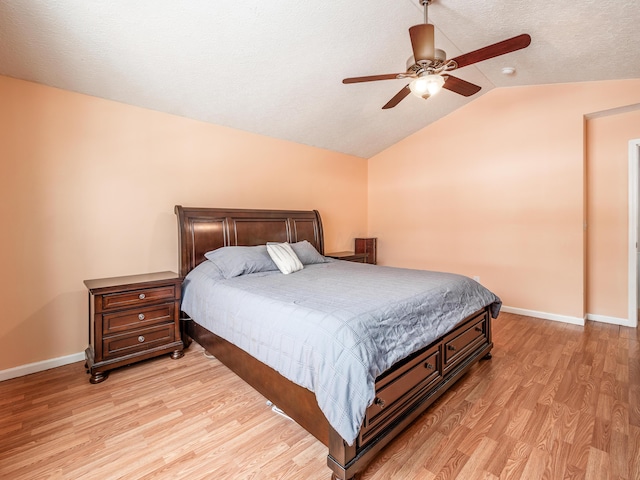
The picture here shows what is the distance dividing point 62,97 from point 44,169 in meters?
0.65

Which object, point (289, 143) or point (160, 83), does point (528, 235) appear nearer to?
point (289, 143)

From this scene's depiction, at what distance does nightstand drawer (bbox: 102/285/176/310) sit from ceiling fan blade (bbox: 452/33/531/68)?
2965mm

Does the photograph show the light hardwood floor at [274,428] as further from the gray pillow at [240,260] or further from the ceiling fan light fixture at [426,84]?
the ceiling fan light fixture at [426,84]

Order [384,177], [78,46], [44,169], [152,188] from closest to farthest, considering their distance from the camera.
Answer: [78,46] < [44,169] < [152,188] < [384,177]

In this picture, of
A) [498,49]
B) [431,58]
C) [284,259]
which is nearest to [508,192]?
[498,49]

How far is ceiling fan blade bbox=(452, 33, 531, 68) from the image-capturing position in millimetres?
1859

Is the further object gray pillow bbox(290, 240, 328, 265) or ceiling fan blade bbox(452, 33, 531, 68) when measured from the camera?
gray pillow bbox(290, 240, 328, 265)

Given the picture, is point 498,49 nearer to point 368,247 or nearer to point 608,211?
point 608,211

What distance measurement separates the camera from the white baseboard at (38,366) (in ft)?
8.05

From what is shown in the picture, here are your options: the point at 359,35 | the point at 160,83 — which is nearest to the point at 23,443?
the point at 160,83

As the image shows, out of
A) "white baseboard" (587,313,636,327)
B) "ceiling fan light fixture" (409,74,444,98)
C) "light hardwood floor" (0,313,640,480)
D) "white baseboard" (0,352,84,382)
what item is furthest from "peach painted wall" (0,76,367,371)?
"white baseboard" (587,313,636,327)

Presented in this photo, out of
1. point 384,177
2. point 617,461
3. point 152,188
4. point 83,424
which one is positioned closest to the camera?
point 617,461

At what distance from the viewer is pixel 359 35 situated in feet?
8.61

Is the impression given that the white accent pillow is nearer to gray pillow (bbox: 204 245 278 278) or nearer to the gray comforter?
gray pillow (bbox: 204 245 278 278)
